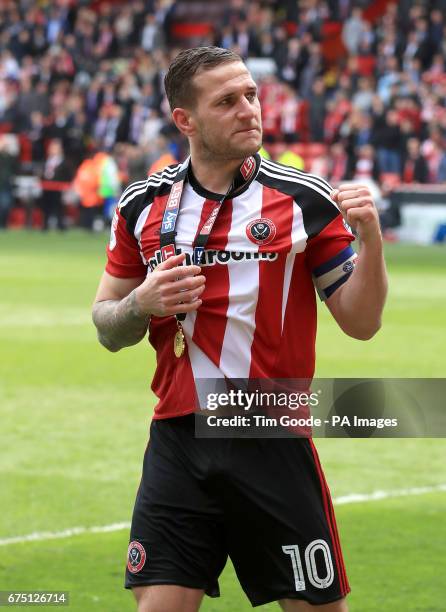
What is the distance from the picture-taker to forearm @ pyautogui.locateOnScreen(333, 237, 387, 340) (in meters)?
3.99

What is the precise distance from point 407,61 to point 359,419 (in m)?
29.4

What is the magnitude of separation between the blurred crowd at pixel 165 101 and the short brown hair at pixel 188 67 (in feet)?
83.8

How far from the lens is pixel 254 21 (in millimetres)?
36906

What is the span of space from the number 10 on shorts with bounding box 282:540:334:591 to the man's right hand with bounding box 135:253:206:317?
758 millimetres

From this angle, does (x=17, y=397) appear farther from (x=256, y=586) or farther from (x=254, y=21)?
(x=254, y=21)

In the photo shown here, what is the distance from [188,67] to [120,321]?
79 centimetres

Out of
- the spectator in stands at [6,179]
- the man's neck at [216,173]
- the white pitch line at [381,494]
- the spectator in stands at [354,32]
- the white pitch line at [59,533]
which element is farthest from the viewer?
the spectator in stands at [354,32]

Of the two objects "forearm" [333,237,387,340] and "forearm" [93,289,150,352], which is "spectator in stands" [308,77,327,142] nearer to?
Answer: "forearm" [93,289,150,352]

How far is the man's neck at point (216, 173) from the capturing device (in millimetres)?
4270

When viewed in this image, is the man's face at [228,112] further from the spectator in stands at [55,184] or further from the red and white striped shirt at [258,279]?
the spectator in stands at [55,184]

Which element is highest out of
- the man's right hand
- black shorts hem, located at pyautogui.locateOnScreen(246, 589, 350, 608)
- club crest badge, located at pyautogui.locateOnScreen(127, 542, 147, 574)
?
the man's right hand

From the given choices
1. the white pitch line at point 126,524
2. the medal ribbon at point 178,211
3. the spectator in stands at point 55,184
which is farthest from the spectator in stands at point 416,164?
the medal ribbon at point 178,211

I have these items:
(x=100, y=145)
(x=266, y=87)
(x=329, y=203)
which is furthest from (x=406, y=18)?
(x=329, y=203)

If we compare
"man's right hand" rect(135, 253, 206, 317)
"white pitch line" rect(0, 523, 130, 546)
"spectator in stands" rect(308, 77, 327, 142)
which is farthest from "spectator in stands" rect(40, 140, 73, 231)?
"man's right hand" rect(135, 253, 206, 317)
